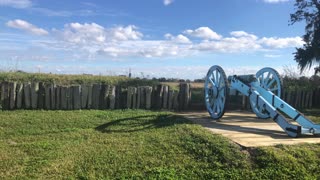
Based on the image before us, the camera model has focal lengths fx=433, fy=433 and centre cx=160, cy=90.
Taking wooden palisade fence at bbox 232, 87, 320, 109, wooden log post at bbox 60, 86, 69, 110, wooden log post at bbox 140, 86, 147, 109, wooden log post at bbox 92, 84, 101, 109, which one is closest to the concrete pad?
wooden log post at bbox 140, 86, 147, 109

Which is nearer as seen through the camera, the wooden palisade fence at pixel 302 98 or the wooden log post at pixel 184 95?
the wooden log post at pixel 184 95

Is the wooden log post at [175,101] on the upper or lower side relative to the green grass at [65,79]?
lower

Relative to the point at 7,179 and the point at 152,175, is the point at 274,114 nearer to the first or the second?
the point at 152,175

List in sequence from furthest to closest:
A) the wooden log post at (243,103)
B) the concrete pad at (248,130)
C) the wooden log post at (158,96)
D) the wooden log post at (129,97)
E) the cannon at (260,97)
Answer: the wooden log post at (243,103), the wooden log post at (158,96), the wooden log post at (129,97), the cannon at (260,97), the concrete pad at (248,130)

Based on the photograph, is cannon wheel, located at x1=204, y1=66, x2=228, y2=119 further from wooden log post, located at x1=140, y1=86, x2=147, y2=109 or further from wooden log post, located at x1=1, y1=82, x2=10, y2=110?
wooden log post, located at x1=1, y1=82, x2=10, y2=110

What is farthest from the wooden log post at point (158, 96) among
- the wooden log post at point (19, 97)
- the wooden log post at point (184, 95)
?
the wooden log post at point (19, 97)

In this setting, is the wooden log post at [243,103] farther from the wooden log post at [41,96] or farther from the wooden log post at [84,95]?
the wooden log post at [41,96]

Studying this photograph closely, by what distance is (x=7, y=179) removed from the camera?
6.06 meters

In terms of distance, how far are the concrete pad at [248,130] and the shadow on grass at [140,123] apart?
68cm

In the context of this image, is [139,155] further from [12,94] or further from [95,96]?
[12,94]

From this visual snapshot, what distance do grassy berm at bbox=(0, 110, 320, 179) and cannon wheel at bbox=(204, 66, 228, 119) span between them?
1.69m

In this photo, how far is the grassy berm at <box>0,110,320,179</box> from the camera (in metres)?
6.52

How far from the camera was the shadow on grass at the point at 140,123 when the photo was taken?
29.5 ft

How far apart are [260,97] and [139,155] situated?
145 inches
